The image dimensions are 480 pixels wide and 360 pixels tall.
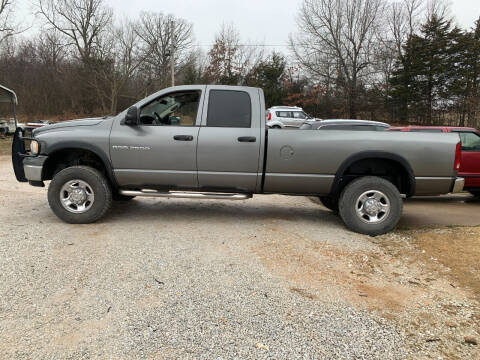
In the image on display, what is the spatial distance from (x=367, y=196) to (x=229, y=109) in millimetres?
2316

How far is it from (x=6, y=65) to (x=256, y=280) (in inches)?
1391

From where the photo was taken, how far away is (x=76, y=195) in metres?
4.88

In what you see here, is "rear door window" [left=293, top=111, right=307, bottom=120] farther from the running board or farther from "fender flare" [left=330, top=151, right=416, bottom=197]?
the running board

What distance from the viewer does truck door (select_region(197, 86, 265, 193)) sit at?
187 inches

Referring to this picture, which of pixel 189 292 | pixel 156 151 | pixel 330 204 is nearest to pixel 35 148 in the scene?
pixel 156 151

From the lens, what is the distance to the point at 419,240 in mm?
4629

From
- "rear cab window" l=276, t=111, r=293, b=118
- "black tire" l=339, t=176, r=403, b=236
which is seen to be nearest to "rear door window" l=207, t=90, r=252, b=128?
"black tire" l=339, t=176, r=403, b=236

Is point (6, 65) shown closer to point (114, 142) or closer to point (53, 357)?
point (114, 142)

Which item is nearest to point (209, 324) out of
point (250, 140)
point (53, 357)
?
point (53, 357)

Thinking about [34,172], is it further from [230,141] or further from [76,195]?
[230,141]

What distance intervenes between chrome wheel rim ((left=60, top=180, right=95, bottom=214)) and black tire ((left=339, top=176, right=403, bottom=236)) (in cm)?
362

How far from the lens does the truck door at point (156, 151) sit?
189 inches

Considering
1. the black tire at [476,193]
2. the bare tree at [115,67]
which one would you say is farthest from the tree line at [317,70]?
the black tire at [476,193]

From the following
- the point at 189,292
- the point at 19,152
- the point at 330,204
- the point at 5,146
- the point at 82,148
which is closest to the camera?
the point at 189,292
